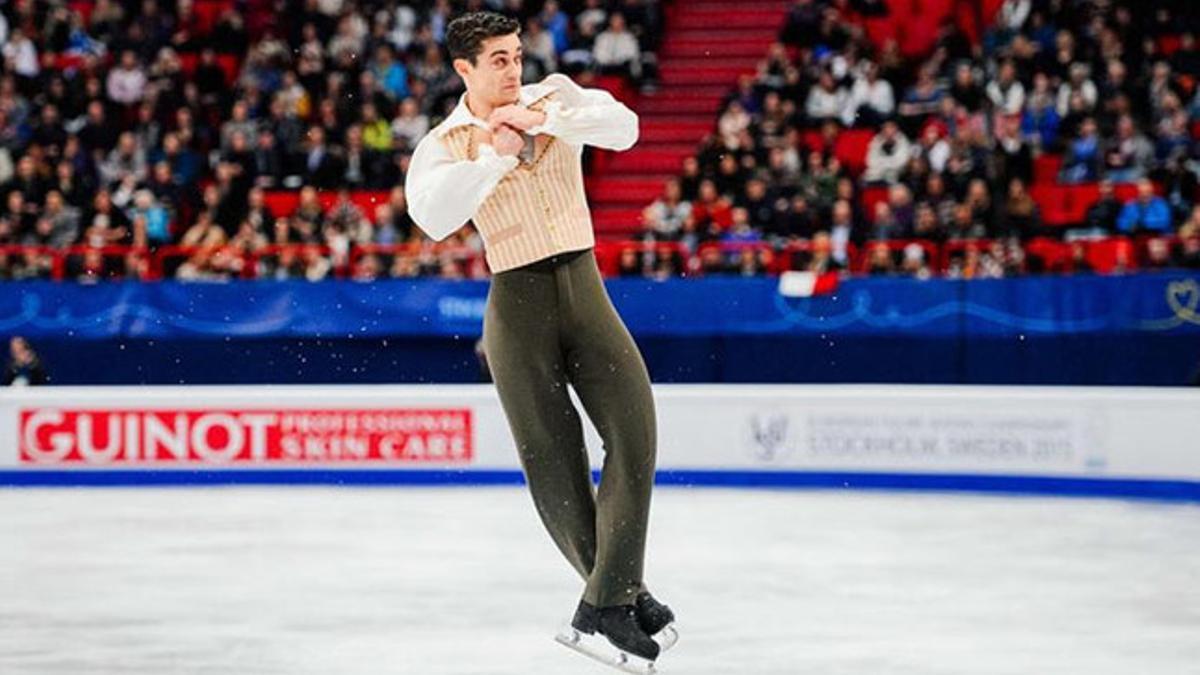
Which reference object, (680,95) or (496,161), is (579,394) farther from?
(680,95)

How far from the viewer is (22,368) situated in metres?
15.7

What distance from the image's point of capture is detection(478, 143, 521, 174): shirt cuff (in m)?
5.85

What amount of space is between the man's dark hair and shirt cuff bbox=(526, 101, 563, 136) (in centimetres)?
29

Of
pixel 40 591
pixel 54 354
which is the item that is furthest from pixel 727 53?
pixel 40 591

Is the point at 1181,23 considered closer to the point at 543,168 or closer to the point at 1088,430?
the point at 1088,430

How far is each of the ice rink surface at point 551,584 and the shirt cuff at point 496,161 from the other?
6.44 feet

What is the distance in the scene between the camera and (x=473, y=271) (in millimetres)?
16547

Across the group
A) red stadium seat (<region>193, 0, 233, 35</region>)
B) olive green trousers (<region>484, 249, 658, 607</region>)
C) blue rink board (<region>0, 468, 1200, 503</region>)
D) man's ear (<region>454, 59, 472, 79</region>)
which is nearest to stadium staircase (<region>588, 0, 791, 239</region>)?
red stadium seat (<region>193, 0, 233, 35</region>)

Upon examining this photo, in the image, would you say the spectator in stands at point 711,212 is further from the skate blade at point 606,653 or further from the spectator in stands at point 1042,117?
the skate blade at point 606,653

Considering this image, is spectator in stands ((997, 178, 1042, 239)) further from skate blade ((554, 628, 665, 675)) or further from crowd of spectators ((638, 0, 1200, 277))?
skate blade ((554, 628, 665, 675))

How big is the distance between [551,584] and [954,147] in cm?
871

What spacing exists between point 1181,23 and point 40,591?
12594 mm

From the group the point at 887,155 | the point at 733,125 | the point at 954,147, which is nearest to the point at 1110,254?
the point at 954,147

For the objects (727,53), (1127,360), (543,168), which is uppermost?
(727,53)
